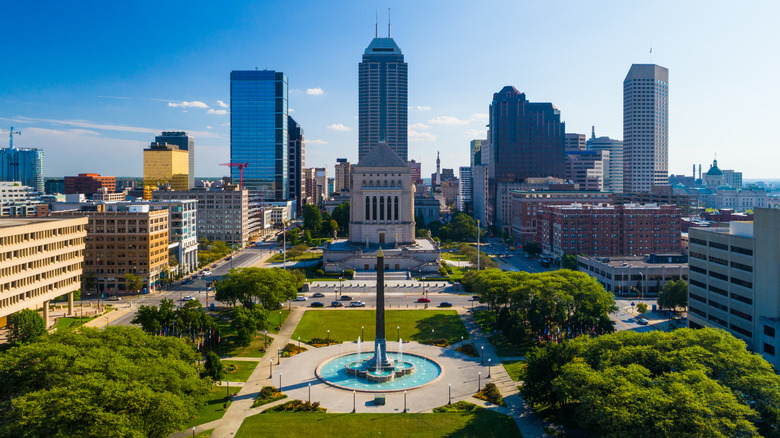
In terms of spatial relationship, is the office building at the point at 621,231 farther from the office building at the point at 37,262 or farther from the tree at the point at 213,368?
the office building at the point at 37,262

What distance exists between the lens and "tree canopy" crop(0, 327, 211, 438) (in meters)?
41.6

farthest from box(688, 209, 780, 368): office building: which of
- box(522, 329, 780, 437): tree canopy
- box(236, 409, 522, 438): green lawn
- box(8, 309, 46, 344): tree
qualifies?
box(8, 309, 46, 344): tree

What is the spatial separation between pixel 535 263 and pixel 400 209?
42934 mm

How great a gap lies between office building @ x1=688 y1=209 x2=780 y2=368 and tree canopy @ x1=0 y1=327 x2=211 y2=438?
66.2 metres

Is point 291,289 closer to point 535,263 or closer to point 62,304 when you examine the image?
point 62,304

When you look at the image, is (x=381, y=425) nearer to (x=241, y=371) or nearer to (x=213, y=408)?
(x=213, y=408)

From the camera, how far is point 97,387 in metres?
44.0

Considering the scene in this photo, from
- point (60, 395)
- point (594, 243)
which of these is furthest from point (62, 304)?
point (594, 243)

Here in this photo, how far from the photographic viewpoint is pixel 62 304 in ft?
362

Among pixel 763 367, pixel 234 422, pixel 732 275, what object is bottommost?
pixel 234 422

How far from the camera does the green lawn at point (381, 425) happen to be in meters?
52.3

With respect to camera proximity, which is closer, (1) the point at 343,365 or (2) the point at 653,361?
(2) the point at 653,361

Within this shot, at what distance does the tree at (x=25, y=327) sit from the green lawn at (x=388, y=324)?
3457 cm

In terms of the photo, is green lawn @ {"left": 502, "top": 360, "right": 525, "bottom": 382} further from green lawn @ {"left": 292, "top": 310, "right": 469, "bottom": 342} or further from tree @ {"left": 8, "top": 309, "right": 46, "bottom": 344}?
tree @ {"left": 8, "top": 309, "right": 46, "bottom": 344}
